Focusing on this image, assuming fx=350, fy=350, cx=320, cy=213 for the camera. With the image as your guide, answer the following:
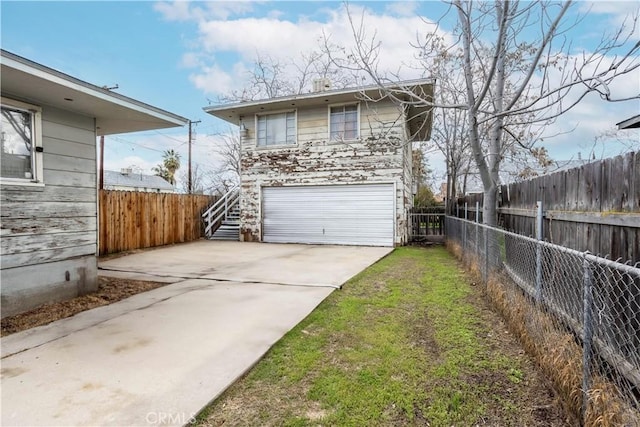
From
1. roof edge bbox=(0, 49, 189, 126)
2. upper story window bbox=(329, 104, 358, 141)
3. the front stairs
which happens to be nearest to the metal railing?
the front stairs

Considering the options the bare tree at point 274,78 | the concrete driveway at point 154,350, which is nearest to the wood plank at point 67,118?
the concrete driveway at point 154,350

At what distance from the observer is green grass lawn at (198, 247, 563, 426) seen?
221cm

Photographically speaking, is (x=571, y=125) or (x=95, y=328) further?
(x=571, y=125)

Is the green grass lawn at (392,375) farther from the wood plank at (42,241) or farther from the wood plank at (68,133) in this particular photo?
the wood plank at (68,133)

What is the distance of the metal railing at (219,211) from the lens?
1359cm

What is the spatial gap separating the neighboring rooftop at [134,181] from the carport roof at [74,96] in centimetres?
2742

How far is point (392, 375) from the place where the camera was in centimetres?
271

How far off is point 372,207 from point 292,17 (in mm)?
6068

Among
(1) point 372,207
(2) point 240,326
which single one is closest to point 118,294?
(2) point 240,326

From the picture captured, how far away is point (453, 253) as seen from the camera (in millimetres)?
9422

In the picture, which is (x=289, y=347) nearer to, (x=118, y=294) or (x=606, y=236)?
(x=606, y=236)

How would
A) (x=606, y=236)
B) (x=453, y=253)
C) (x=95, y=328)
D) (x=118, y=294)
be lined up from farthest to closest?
1. (x=453, y=253)
2. (x=118, y=294)
3. (x=95, y=328)
4. (x=606, y=236)

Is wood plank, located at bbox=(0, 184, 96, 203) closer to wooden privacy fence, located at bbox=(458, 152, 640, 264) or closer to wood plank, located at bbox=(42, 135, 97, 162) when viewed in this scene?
wood plank, located at bbox=(42, 135, 97, 162)

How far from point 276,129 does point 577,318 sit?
10924mm
